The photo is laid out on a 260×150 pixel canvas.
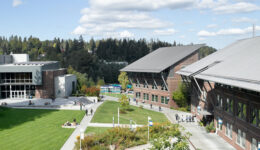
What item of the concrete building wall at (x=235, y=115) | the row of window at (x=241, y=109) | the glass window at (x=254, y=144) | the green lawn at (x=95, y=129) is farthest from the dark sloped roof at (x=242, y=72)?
the green lawn at (x=95, y=129)

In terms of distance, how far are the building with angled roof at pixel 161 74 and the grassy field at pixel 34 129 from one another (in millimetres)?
20606

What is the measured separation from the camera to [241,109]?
2772cm

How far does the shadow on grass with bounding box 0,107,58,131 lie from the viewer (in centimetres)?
3894

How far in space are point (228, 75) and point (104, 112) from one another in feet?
91.2

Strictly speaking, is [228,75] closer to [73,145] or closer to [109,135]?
[109,135]

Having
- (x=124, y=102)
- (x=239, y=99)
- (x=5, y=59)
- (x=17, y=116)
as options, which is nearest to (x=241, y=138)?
A: (x=239, y=99)

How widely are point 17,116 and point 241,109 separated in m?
34.1

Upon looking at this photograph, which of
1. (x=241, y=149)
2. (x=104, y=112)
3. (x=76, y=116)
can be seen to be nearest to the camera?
(x=241, y=149)

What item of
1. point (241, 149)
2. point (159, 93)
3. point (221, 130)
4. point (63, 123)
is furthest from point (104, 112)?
point (241, 149)

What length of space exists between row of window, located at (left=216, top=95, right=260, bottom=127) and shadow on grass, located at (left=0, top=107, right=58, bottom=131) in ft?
92.4

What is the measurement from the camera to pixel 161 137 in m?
19.3

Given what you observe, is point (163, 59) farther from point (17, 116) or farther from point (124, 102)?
point (17, 116)

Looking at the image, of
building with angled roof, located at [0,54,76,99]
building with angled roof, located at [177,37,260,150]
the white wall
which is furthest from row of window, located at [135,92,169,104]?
the white wall

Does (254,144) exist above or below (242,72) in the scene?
below
